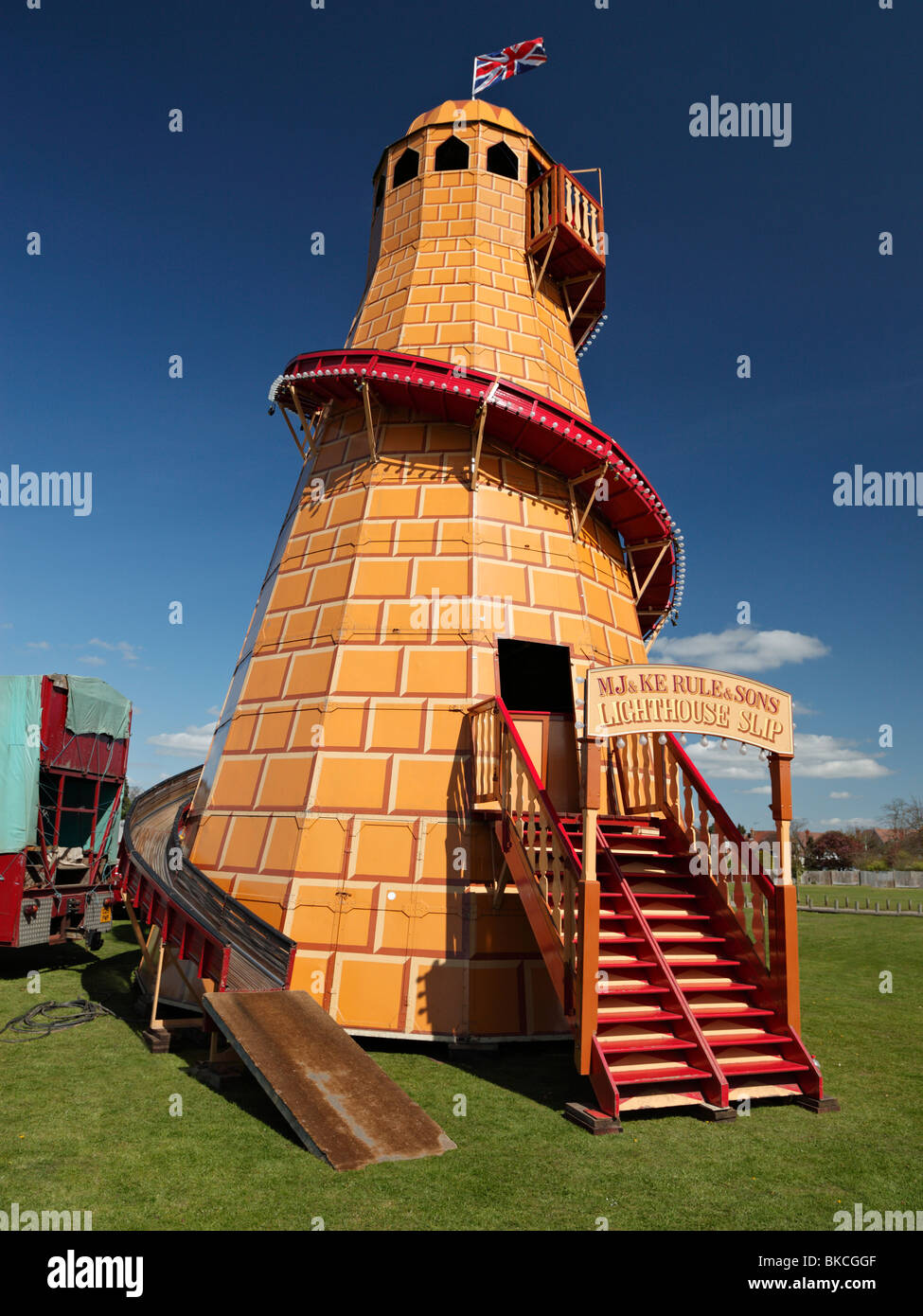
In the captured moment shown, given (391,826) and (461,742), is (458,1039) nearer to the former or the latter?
(391,826)

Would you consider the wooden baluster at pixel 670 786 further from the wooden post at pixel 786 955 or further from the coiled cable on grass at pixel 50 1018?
the coiled cable on grass at pixel 50 1018

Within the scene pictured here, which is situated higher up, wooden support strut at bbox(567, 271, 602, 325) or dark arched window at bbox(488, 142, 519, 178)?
dark arched window at bbox(488, 142, 519, 178)

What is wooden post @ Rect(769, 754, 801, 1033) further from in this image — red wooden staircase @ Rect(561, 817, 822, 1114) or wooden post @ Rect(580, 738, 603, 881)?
wooden post @ Rect(580, 738, 603, 881)

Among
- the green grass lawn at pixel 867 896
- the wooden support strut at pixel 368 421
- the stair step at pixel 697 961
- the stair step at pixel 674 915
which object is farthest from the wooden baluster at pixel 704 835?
the green grass lawn at pixel 867 896

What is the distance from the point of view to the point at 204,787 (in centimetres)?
1160

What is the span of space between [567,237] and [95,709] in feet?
40.8

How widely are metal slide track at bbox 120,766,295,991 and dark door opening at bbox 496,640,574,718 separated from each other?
5.30 meters

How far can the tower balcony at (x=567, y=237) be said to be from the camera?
14.2 metres

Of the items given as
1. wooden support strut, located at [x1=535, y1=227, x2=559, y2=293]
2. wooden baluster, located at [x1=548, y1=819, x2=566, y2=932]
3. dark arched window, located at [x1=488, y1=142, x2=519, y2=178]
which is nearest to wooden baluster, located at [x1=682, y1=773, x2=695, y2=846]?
wooden baluster, located at [x1=548, y1=819, x2=566, y2=932]

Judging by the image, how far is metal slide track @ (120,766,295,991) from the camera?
8109 mm

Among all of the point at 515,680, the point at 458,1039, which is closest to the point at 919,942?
the point at 515,680

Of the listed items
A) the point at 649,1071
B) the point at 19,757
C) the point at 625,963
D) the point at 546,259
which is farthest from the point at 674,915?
the point at 546,259

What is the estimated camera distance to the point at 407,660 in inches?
399

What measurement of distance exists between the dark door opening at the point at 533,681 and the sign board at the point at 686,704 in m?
4.56
